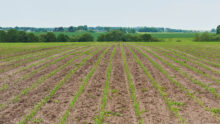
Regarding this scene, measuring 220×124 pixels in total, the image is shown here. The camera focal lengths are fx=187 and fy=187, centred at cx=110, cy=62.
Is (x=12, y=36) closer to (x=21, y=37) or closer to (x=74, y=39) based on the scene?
(x=21, y=37)

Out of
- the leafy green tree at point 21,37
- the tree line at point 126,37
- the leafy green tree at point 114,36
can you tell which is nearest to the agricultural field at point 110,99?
the leafy green tree at point 21,37

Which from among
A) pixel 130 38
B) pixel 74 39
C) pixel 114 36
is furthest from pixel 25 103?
pixel 114 36

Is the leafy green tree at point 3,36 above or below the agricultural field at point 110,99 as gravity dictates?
above

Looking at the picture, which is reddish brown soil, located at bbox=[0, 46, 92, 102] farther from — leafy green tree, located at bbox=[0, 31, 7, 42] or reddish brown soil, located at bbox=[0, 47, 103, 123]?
leafy green tree, located at bbox=[0, 31, 7, 42]

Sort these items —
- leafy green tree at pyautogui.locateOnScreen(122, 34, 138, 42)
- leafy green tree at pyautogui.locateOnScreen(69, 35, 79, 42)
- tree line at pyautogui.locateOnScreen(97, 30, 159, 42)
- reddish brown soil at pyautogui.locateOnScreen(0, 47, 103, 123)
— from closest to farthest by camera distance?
reddish brown soil at pyautogui.locateOnScreen(0, 47, 103, 123), leafy green tree at pyautogui.locateOnScreen(69, 35, 79, 42), tree line at pyautogui.locateOnScreen(97, 30, 159, 42), leafy green tree at pyautogui.locateOnScreen(122, 34, 138, 42)

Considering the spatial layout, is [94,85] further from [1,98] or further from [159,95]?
[1,98]

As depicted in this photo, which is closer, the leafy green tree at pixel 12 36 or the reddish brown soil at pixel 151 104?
the reddish brown soil at pixel 151 104

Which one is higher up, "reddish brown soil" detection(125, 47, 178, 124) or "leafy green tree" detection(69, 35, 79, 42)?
"leafy green tree" detection(69, 35, 79, 42)

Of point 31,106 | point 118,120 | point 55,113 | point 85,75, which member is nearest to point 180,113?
point 118,120

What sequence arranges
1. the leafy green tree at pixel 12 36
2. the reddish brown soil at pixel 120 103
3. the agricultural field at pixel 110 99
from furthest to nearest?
the leafy green tree at pixel 12 36 < the agricultural field at pixel 110 99 < the reddish brown soil at pixel 120 103

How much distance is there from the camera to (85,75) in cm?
1358

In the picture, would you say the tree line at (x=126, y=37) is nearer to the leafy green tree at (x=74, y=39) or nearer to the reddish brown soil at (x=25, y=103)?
the leafy green tree at (x=74, y=39)

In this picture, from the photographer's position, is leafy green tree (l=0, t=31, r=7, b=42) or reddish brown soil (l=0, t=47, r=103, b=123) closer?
reddish brown soil (l=0, t=47, r=103, b=123)

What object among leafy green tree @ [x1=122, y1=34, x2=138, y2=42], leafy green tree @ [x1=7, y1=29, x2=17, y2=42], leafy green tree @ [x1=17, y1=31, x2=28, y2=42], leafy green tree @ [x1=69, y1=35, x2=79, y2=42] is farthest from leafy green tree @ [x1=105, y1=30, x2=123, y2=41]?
leafy green tree @ [x1=7, y1=29, x2=17, y2=42]
